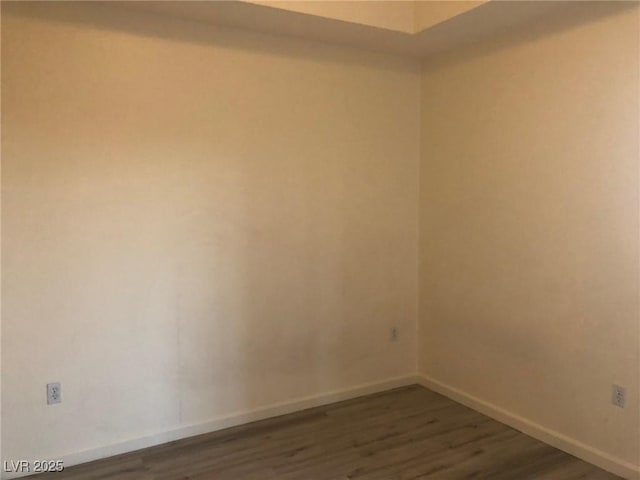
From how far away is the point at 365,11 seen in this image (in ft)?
10.6

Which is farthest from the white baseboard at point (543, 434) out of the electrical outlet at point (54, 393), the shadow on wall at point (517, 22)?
the electrical outlet at point (54, 393)

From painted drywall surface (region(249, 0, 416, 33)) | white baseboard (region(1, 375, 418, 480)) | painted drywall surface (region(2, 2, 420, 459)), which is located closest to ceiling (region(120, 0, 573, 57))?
painted drywall surface (region(249, 0, 416, 33))

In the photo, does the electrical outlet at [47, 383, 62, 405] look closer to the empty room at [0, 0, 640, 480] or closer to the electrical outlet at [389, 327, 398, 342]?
the empty room at [0, 0, 640, 480]

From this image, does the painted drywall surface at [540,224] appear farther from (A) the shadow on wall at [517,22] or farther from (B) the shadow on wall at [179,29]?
(B) the shadow on wall at [179,29]

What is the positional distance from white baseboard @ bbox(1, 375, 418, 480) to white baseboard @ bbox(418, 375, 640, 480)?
0.39 metres

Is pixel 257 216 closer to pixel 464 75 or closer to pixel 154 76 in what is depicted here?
pixel 154 76

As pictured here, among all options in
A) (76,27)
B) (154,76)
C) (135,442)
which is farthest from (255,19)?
(135,442)

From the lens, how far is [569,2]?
9.38 feet

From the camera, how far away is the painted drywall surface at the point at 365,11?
3.02 meters

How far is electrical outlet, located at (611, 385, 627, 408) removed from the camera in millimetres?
2801

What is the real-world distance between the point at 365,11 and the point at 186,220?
5.40 ft

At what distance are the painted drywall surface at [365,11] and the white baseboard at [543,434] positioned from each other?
97.8 inches

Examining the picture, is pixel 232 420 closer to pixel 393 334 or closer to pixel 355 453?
pixel 355 453

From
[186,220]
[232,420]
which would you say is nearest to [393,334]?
[232,420]
